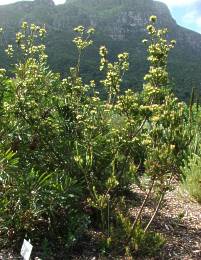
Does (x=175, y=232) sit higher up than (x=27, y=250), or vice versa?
(x=27, y=250)

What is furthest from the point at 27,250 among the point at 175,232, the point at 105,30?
the point at 105,30

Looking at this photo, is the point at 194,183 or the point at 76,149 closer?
the point at 76,149

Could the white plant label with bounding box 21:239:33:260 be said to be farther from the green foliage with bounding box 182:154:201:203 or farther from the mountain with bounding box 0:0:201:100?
the mountain with bounding box 0:0:201:100

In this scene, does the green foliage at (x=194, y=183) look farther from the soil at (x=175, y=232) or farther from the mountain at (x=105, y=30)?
the mountain at (x=105, y=30)

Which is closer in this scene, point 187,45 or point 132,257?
point 132,257

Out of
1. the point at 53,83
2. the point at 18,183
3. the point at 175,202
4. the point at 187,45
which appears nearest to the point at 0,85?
the point at 53,83

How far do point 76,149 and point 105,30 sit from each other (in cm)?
16824

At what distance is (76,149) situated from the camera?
4.90 m

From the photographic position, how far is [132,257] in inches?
184

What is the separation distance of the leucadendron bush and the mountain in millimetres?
57817

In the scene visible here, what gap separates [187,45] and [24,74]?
580ft

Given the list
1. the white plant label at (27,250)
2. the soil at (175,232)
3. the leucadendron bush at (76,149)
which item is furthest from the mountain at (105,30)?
the white plant label at (27,250)

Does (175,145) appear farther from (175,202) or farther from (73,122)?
(175,202)

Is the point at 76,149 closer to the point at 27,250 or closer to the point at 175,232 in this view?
the point at 27,250
